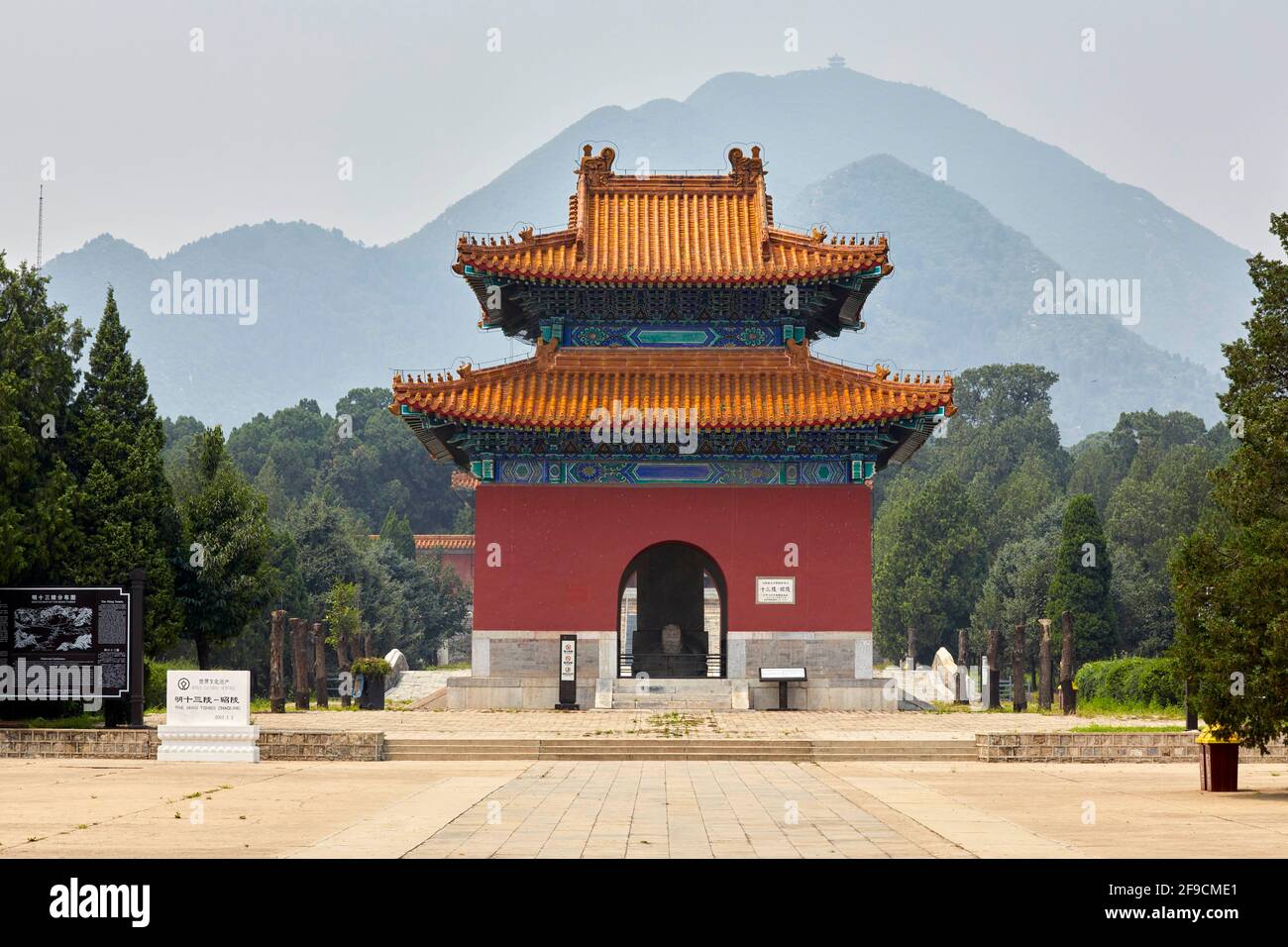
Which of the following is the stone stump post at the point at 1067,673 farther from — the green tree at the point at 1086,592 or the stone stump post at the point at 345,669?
the green tree at the point at 1086,592

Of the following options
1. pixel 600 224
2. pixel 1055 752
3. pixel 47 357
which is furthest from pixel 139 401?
pixel 1055 752

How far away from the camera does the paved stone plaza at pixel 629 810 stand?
13.2 metres

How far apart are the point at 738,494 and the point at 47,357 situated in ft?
49.4

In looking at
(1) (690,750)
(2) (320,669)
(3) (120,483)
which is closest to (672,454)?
(2) (320,669)

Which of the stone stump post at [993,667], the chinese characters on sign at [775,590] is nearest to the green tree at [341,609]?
the stone stump post at [993,667]

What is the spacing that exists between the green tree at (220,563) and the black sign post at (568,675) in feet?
26.2

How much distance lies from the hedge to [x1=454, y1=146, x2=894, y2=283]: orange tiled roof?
11178 millimetres

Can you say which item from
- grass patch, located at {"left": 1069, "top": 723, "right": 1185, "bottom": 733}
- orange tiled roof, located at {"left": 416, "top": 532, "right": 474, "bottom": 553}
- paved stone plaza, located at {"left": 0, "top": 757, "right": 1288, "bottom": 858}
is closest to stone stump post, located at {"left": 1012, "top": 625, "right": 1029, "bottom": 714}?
grass patch, located at {"left": 1069, "top": 723, "right": 1185, "bottom": 733}

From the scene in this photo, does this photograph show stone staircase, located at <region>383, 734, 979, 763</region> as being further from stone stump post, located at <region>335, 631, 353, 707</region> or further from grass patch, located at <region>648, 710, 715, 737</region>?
stone stump post, located at <region>335, 631, 353, 707</region>

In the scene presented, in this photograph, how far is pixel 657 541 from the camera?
3591 cm

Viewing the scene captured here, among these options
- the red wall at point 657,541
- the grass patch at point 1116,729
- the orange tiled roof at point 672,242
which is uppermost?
the orange tiled roof at point 672,242

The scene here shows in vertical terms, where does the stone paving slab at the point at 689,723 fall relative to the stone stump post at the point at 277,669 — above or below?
below

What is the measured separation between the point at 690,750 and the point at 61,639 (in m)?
10.3

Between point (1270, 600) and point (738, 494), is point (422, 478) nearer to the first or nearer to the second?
point (738, 494)
